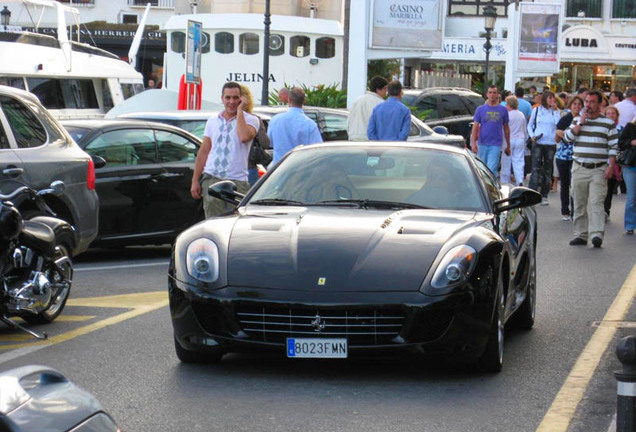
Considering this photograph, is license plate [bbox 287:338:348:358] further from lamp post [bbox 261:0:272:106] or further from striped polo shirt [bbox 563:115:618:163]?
lamp post [bbox 261:0:272:106]

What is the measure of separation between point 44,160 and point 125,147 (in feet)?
9.96

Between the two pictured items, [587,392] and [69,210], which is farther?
[69,210]

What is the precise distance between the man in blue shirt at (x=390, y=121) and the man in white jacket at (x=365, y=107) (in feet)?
2.32

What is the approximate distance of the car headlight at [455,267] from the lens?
7.12 m

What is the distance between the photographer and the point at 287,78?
43.6 m

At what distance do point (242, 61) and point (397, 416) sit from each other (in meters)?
38.7

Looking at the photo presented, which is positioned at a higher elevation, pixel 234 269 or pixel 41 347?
pixel 234 269

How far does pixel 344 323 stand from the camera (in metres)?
7.05

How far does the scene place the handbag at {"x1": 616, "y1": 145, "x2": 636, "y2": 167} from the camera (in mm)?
16531

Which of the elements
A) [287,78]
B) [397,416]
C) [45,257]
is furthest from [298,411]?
[287,78]

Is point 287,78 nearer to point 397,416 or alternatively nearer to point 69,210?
point 69,210

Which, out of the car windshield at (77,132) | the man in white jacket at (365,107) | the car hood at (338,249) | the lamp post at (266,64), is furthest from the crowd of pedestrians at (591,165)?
the lamp post at (266,64)

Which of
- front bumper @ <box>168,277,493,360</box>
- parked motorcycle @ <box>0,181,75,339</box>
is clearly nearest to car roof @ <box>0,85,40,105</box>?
parked motorcycle @ <box>0,181,75,339</box>

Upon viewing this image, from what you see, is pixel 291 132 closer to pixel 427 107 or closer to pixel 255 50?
pixel 427 107
